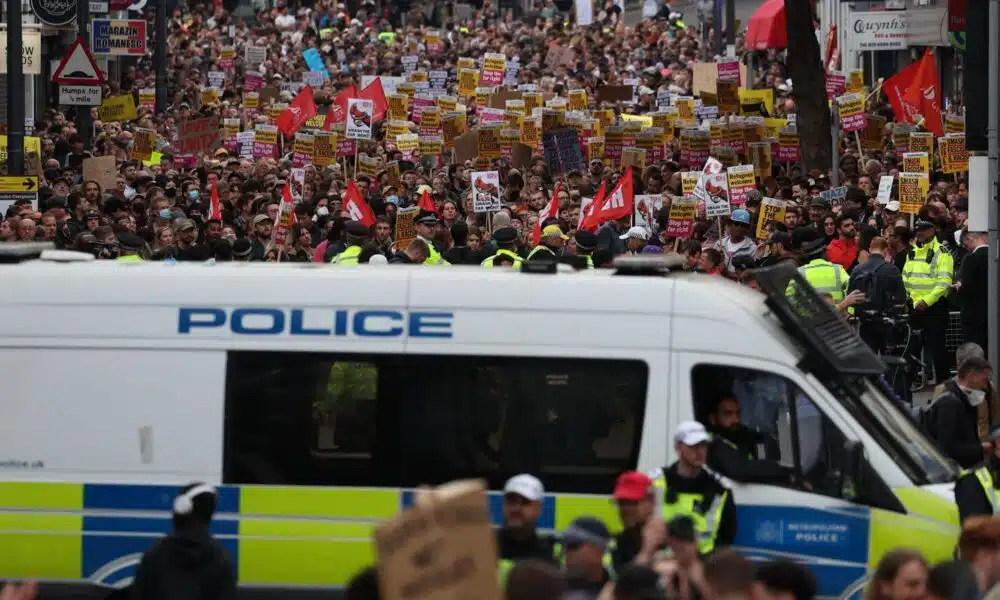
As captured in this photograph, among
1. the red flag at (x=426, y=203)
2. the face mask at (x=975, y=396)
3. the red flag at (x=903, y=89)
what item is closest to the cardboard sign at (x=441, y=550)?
the face mask at (x=975, y=396)

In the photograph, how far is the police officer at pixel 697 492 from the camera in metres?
8.96

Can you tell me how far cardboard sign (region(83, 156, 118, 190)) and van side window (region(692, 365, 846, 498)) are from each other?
17.4m

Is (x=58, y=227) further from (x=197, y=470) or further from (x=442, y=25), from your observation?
(x=442, y=25)

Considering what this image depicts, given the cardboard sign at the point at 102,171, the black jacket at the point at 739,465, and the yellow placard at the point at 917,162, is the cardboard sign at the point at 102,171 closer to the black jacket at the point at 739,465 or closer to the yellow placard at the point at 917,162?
the yellow placard at the point at 917,162

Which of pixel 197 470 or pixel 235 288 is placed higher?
pixel 235 288

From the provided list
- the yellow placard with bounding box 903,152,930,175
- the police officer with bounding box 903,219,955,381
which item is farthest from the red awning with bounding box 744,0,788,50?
the police officer with bounding box 903,219,955,381

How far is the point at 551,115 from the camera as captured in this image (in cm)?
2917

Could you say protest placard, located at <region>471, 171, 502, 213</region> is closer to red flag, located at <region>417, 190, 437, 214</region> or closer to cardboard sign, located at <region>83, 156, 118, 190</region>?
red flag, located at <region>417, 190, 437, 214</region>

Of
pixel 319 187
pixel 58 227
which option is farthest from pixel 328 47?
pixel 58 227

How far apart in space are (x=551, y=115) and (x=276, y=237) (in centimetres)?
940

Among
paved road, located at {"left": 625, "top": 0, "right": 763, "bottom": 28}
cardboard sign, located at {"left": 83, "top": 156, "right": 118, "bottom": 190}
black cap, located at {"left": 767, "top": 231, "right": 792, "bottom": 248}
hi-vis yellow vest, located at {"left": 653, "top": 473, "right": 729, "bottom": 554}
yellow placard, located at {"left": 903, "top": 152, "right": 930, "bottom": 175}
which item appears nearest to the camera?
hi-vis yellow vest, located at {"left": 653, "top": 473, "right": 729, "bottom": 554}

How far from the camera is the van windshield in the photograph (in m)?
9.48

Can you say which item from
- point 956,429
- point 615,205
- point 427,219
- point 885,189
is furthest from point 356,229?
point 885,189

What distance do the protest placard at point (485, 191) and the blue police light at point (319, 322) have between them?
44.1 ft
